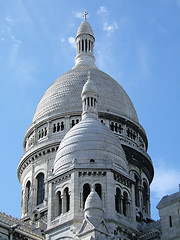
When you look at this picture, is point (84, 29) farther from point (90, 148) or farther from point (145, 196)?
point (90, 148)

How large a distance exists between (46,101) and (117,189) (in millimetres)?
19689

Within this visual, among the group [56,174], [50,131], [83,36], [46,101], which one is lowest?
[56,174]

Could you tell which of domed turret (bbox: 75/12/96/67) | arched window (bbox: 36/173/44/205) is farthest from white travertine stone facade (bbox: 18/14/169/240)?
domed turret (bbox: 75/12/96/67)

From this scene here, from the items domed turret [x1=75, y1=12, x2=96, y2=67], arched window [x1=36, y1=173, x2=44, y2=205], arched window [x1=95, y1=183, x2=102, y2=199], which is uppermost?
domed turret [x1=75, y1=12, x2=96, y2=67]

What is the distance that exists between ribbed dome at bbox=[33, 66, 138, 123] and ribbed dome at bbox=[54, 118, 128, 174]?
10888mm

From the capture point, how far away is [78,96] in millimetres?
64250

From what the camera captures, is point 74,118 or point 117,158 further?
point 74,118

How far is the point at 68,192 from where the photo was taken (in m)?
47.6

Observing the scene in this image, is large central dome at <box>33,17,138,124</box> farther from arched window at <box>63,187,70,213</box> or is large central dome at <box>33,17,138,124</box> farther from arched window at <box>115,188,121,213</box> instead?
arched window at <box>63,187,70,213</box>

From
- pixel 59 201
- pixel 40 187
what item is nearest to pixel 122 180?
pixel 59 201

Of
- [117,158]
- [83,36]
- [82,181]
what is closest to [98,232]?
[82,181]

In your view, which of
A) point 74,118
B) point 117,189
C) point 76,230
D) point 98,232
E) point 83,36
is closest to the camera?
point 98,232

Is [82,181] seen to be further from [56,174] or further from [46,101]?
[46,101]

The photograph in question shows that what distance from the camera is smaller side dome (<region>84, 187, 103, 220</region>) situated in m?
43.9
